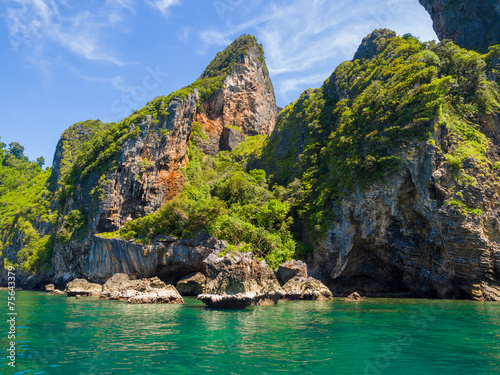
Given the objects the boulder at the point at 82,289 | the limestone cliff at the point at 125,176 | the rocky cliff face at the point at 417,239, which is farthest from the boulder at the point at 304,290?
the boulder at the point at 82,289

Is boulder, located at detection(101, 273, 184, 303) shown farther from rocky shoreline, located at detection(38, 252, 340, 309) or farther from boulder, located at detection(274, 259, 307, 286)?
boulder, located at detection(274, 259, 307, 286)

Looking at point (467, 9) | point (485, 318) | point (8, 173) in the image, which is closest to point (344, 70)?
point (467, 9)

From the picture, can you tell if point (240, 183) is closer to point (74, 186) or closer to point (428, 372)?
point (74, 186)

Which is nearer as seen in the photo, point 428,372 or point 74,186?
point 428,372

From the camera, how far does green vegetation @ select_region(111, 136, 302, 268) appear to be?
37.9 metres

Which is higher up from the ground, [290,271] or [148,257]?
[148,257]

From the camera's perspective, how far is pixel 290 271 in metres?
34.2

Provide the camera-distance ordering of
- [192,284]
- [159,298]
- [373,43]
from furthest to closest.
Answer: [373,43] < [192,284] < [159,298]

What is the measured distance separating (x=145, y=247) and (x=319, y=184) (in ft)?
76.2

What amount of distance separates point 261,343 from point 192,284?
86.2 feet

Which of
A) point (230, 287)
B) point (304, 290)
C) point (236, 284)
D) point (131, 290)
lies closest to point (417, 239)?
point (304, 290)

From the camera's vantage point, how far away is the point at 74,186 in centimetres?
5519

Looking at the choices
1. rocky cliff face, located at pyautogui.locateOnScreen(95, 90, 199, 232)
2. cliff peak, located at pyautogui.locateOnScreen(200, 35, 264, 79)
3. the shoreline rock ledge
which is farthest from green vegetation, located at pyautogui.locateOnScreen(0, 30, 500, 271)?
cliff peak, located at pyautogui.locateOnScreen(200, 35, 264, 79)

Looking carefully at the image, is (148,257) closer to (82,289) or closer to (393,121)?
(82,289)
